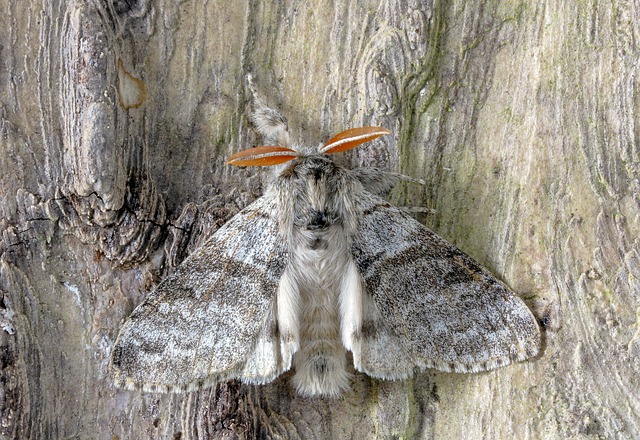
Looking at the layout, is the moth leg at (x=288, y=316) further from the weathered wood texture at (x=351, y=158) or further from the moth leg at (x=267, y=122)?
the moth leg at (x=267, y=122)

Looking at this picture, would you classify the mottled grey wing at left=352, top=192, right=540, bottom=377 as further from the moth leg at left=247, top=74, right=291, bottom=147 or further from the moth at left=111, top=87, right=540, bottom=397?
the moth leg at left=247, top=74, right=291, bottom=147

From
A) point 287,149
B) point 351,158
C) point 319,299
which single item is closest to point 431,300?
point 319,299

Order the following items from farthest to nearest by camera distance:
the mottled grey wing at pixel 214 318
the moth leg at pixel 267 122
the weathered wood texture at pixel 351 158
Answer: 1. the moth leg at pixel 267 122
2. the mottled grey wing at pixel 214 318
3. the weathered wood texture at pixel 351 158

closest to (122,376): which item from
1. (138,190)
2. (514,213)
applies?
(138,190)

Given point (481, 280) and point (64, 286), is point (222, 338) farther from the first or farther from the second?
point (481, 280)

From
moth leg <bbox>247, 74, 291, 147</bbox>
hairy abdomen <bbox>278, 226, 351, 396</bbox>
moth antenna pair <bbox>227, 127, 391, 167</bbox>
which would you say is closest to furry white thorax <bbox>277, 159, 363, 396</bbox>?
hairy abdomen <bbox>278, 226, 351, 396</bbox>

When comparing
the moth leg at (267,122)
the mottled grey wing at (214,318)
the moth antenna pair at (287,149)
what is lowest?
the mottled grey wing at (214,318)

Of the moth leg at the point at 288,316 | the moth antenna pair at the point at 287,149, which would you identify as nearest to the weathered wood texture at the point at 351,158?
the moth antenna pair at the point at 287,149

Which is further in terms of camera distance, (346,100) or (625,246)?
(346,100)
